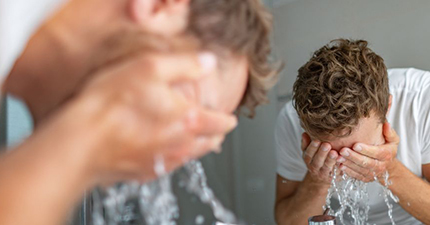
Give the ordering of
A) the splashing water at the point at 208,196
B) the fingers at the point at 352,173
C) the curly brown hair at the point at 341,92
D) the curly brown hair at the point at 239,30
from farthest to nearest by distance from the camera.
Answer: the fingers at the point at 352,173, the curly brown hair at the point at 341,92, the splashing water at the point at 208,196, the curly brown hair at the point at 239,30

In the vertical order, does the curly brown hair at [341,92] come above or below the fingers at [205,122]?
below

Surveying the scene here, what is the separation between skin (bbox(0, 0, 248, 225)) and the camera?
27 centimetres

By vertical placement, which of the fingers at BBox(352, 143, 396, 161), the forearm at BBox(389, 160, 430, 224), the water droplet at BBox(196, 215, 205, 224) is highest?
the fingers at BBox(352, 143, 396, 161)

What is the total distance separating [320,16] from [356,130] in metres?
0.39

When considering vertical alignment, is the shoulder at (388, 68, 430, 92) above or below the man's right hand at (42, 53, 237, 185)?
below

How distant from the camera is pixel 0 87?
0.41 meters

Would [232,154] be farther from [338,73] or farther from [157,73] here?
[157,73]

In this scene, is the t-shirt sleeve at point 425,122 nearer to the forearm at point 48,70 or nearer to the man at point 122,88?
the man at point 122,88

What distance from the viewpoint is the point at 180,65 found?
12.6 inches

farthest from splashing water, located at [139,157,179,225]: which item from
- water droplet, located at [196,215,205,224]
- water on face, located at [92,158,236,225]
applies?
water droplet, located at [196,215,205,224]

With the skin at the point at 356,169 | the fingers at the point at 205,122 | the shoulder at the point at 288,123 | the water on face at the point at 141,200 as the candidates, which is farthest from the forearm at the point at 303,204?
the fingers at the point at 205,122

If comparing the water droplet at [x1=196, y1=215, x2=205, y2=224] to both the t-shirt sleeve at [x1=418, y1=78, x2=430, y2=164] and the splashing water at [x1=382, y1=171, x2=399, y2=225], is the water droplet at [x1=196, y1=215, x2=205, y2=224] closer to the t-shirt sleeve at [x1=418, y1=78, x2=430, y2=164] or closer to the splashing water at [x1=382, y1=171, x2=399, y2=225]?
the splashing water at [x1=382, y1=171, x2=399, y2=225]

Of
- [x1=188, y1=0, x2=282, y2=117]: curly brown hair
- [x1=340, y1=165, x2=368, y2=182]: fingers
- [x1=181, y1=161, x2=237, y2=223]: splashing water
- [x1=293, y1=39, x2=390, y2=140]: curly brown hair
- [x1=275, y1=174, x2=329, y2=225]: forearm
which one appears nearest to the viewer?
[x1=188, y1=0, x2=282, y2=117]: curly brown hair

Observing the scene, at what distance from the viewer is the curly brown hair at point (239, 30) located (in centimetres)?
36
